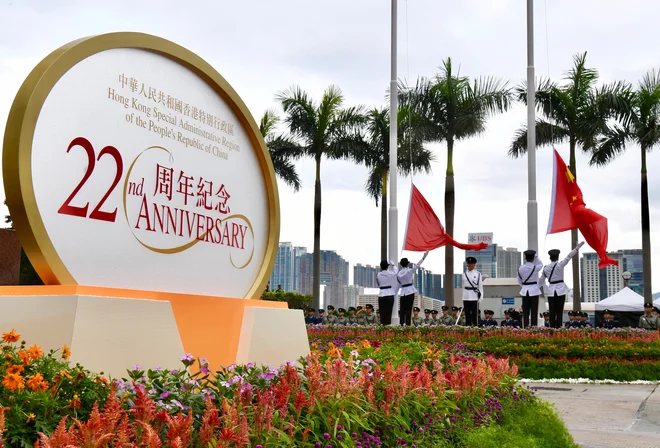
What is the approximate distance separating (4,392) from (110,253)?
208 centimetres

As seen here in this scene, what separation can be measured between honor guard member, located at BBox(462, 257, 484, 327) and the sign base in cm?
890

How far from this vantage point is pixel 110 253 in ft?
16.4

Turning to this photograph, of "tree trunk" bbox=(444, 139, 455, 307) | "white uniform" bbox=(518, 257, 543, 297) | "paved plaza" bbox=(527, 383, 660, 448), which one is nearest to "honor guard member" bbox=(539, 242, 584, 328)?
"white uniform" bbox=(518, 257, 543, 297)

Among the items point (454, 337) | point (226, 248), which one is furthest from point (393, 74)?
point (226, 248)

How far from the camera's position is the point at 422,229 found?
15.3 m

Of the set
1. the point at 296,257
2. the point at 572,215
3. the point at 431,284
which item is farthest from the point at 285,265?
the point at 572,215

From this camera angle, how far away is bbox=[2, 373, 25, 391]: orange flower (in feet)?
9.72

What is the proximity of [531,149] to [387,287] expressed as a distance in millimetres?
4500

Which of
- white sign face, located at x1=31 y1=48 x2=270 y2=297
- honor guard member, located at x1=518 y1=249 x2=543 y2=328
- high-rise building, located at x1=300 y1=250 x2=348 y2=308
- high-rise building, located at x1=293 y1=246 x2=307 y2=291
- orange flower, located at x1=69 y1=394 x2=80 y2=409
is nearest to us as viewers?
orange flower, located at x1=69 y1=394 x2=80 y2=409

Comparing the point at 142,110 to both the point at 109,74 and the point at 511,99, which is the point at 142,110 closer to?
the point at 109,74

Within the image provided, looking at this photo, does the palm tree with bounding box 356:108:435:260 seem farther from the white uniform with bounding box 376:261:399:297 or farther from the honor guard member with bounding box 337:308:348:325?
the white uniform with bounding box 376:261:399:297

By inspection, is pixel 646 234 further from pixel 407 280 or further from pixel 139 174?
pixel 139 174

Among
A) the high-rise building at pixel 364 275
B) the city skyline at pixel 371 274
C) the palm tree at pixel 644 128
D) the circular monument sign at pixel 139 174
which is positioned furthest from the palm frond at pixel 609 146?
the high-rise building at pixel 364 275

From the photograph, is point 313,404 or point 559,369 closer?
point 313,404
